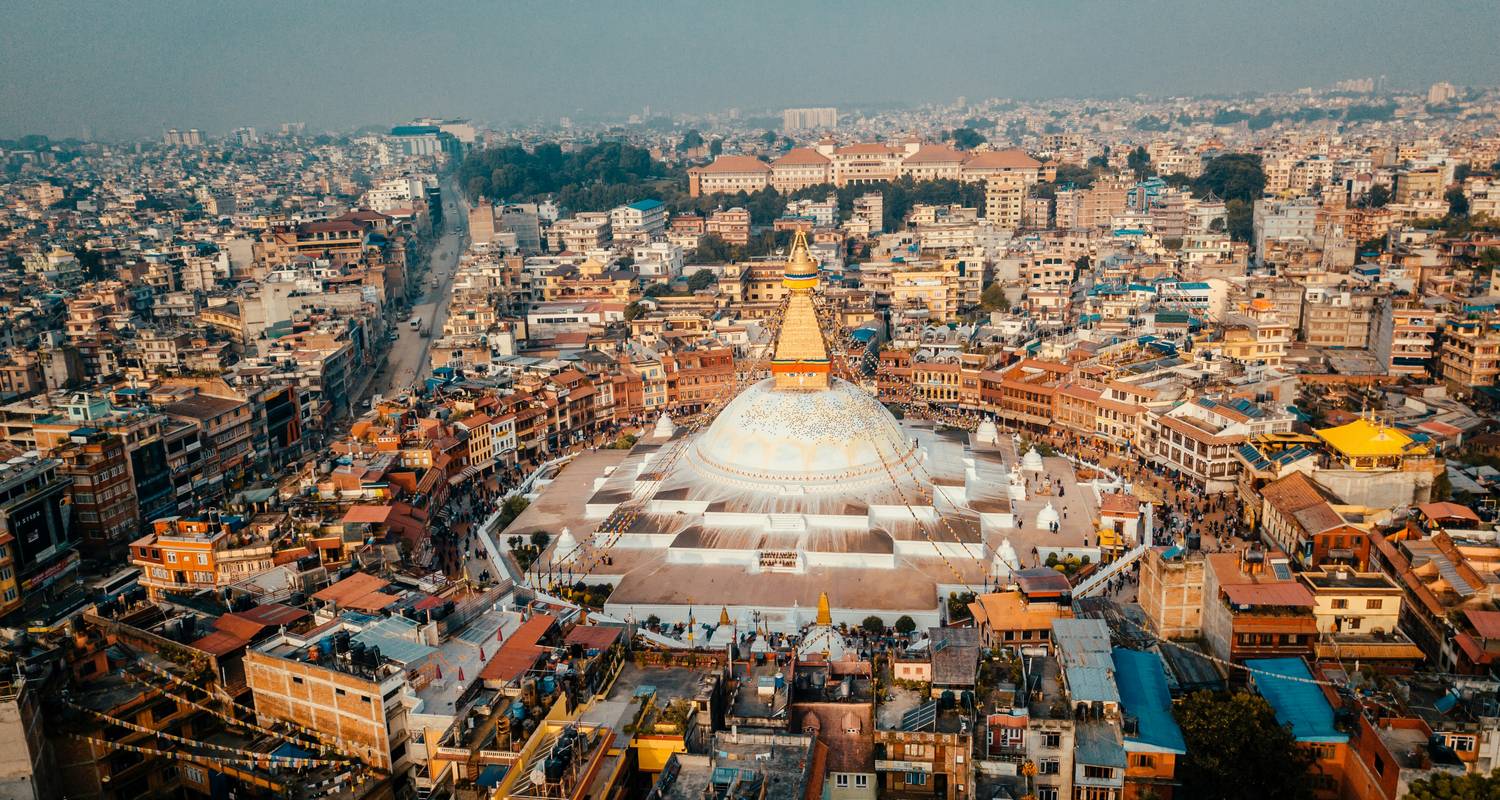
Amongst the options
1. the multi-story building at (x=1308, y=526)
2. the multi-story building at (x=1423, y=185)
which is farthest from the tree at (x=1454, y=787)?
the multi-story building at (x=1423, y=185)

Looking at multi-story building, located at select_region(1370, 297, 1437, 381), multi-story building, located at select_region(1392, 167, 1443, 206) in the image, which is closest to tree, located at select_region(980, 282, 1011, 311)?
multi-story building, located at select_region(1370, 297, 1437, 381)

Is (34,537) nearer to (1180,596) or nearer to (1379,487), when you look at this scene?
(1180,596)

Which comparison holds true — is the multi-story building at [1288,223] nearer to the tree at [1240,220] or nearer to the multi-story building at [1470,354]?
the tree at [1240,220]

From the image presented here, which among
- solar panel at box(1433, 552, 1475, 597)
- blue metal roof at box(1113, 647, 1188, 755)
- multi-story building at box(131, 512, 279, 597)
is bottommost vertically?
blue metal roof at box(1113, 647, 1188, 755)

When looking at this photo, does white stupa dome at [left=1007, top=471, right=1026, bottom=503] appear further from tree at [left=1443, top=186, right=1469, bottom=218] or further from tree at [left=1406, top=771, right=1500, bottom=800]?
tree at [left=1443, top=186, right=1469, bottom=218]

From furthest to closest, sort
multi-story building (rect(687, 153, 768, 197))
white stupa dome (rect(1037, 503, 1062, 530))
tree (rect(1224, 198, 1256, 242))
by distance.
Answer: multi-story building (rect(687, 153, 768, 197)), tree (rect(1224, 198, 1256, 242)), white stupa dome (rect(1037, 503, 1062, 530))

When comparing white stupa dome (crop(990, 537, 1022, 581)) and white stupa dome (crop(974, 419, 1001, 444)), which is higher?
white stupa dome (crop(974, 419, 1001, 444))
